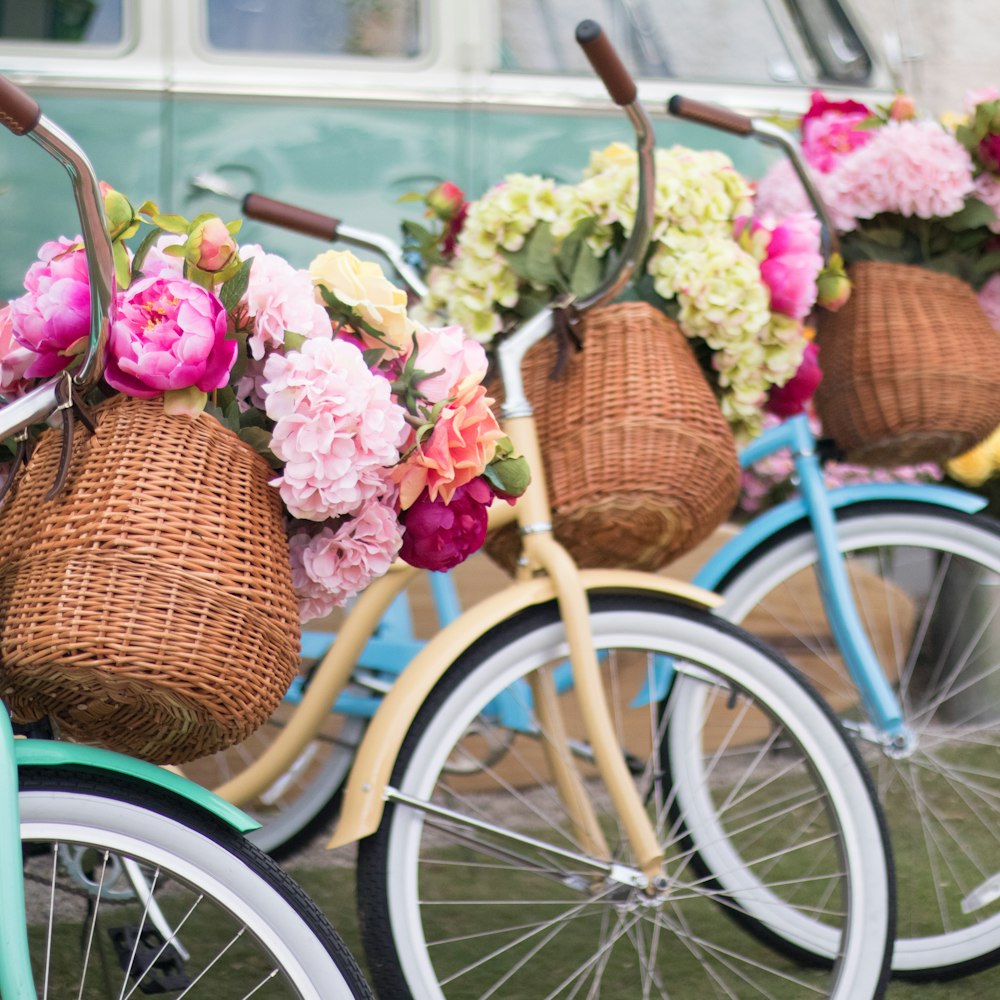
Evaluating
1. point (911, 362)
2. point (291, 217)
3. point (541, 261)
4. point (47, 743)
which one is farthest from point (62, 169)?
point (47, 743)

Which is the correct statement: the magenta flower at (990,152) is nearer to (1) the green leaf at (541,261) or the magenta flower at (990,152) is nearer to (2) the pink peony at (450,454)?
(1) the green leaf at (541,261)

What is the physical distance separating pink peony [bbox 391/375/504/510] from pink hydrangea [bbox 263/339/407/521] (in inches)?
2.0

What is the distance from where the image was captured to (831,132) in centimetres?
204

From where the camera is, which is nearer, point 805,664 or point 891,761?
point 891,761

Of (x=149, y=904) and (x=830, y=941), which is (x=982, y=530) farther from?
(x=149, y=904)

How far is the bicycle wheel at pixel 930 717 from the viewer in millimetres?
2041

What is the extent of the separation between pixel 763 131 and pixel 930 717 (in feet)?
3.37

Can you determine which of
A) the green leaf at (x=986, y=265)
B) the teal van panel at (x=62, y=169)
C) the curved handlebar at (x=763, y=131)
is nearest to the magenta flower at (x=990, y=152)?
the green leaf at (x=986, y=265)

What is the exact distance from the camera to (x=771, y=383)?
1.86 meters

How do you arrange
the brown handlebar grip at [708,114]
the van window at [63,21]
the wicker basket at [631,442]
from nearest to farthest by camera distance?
the wicker basket at [631,442]
the brown handlebar grip at [708,114]
the van window at [63,21]

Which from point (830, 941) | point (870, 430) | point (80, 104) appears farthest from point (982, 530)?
point (80, 104)

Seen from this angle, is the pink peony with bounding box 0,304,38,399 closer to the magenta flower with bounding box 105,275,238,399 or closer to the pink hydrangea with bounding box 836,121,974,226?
the magenta flower with bounding box 105,275,238,399

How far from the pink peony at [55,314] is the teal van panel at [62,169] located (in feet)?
6.50

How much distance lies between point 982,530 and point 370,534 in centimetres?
119
